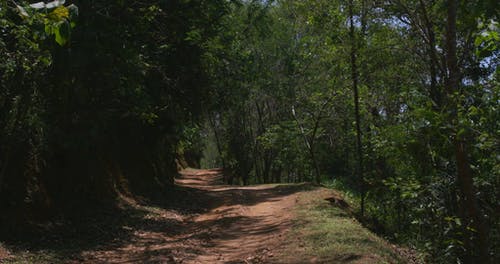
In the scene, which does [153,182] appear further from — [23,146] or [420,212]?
[420,212]

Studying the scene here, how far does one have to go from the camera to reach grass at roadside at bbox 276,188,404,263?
27.5 feet

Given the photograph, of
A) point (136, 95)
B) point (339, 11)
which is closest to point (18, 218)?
point (136, 95)

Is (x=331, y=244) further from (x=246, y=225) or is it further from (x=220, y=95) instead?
(x=220, y=95)

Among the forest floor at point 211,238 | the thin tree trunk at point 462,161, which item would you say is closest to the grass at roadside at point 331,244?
the forest floor at point 211,238

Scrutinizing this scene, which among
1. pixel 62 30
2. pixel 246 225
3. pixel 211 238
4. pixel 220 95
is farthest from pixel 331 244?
pixel 220 95

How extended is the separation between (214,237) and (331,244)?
11.2ft

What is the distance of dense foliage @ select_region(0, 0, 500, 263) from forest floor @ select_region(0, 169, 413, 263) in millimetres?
920

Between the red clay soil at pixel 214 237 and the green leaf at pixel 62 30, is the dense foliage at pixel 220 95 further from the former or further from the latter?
the red clay soil at pixel 214 237

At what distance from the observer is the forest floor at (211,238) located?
895 centimetres

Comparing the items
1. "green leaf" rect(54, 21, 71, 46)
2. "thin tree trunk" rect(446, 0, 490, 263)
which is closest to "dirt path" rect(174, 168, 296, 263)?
"thin tree trunk" rect(446, 0, 490, 263)

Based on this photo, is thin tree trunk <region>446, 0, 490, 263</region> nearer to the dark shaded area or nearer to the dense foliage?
the dense foliage

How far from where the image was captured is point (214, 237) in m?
11.7

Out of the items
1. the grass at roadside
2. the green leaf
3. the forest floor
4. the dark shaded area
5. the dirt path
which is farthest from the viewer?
the dirt path

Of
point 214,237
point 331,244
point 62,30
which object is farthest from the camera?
point 214,237
